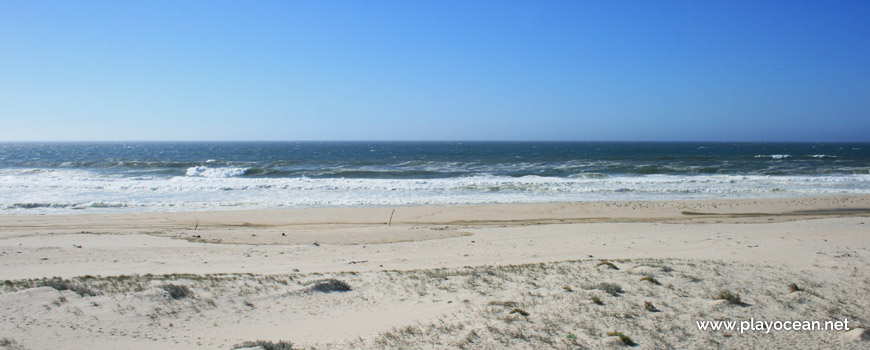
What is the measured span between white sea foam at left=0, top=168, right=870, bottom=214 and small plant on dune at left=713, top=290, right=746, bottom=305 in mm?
13907

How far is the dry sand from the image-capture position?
4609 mm

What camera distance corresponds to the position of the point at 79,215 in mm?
16031

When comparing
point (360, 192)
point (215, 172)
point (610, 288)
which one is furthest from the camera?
point (215, 172)

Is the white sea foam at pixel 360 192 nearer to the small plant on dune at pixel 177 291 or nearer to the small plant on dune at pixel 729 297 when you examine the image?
the small plant on dune at pixel 177 291

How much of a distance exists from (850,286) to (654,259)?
8.25 feet

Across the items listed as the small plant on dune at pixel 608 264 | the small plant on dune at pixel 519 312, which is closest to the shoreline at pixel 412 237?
the small plant on dune at pixel 608 264

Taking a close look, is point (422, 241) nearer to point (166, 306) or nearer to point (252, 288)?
point (252, 288)

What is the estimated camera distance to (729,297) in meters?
5.50

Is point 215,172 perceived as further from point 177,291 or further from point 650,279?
point 650,279

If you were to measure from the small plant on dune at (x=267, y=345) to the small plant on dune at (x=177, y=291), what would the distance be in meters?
1.65

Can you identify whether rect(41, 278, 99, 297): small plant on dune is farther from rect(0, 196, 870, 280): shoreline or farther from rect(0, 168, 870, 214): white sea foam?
rect(0, 168, 870, 214): white sea foam

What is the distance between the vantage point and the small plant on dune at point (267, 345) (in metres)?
4.28

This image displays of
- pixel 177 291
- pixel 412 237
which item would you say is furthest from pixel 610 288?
pixel 412 237

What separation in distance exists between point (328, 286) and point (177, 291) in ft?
5.91
